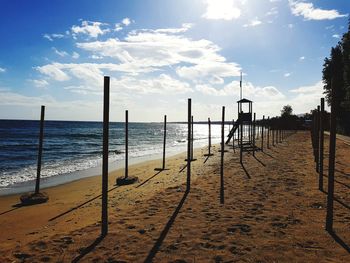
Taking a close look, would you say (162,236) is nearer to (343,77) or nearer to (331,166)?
(331,166)

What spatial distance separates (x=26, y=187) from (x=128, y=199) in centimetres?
699

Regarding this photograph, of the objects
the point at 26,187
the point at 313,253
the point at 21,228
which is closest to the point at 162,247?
the point at 313,253

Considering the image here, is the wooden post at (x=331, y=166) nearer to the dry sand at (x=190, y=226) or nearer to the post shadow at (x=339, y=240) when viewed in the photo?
the post shadow at (x=339, y=240)

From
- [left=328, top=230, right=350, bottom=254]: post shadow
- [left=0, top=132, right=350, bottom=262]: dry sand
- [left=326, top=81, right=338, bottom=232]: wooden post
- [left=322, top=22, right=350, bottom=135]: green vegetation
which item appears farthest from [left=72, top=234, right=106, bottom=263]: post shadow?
[left=322, top=22, right=350, bottom=135]: green vegetation

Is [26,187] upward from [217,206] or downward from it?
downward

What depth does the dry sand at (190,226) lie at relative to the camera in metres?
5.59

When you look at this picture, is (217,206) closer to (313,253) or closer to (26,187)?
(313,253)

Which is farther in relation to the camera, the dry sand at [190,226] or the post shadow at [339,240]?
the post shadow at [339,240]

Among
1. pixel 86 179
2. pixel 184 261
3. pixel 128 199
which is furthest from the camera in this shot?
pixel 86 179

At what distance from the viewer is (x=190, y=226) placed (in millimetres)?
7008

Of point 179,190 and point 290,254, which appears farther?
point 179,190

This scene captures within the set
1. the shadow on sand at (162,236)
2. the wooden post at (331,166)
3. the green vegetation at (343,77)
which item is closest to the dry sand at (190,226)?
the shadow on sand at (162,236)

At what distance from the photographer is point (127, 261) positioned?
17.6 ft

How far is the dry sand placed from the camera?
5.59 m
